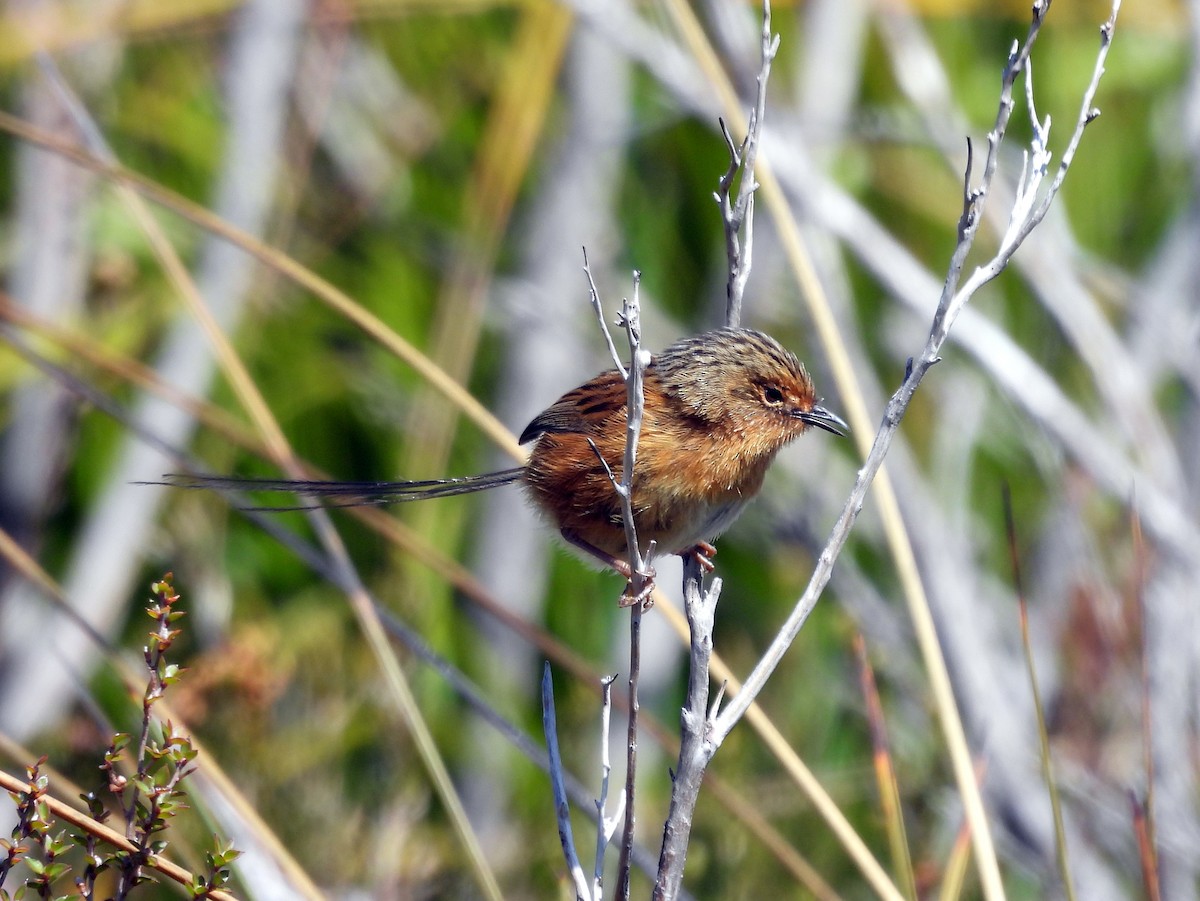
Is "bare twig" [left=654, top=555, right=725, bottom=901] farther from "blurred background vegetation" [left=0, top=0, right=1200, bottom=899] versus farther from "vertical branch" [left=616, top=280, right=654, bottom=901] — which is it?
"blurred background vegetation" [left=0, top=0, right=1200, bottom=899]

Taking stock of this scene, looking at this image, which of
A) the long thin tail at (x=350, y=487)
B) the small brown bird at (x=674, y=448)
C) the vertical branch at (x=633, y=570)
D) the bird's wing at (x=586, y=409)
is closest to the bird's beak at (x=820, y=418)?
the small brown bird at (x=674, y=448)

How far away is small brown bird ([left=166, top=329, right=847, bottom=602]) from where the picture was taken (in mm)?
3137

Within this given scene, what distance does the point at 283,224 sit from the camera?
18.1 ft

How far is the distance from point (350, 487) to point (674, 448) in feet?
2.69

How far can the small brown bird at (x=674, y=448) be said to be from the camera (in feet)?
10.3

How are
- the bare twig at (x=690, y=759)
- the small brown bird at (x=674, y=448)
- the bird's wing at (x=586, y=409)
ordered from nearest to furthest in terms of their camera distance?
the bare twig at (x=690, y=759)
the small brown bird at (x=674, y=448)
the bird's wing at (x=586, y=409)

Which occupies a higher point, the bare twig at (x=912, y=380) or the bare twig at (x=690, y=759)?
the bare twig at (x=912, y=380)

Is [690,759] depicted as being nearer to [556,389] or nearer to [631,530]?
[631,530]

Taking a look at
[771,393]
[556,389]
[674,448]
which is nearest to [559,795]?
[674,448]

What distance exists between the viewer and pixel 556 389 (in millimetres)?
5523

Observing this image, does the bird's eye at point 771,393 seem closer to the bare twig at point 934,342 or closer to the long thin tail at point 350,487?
the long thin tail at point 350,487

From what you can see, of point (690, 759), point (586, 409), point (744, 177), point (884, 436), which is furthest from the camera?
point (586, 409)

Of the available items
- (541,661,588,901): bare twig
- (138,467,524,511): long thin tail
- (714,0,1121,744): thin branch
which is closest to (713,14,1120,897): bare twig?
(714,0,1121,744): thin branch

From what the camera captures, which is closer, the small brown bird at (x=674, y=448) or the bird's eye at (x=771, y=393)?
the small brown bird at (x=674, y=448)
